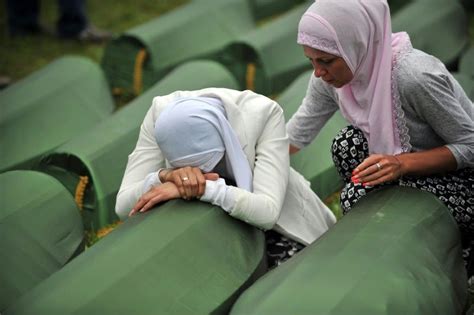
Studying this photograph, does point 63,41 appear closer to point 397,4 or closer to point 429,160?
point 397,4

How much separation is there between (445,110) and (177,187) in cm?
87

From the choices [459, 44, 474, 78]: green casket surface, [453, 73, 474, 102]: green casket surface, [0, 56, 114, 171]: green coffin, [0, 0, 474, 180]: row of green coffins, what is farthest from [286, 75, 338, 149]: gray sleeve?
[459, 44, 474, 78]: green casket surface

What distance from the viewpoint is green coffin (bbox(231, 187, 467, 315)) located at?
2.37m

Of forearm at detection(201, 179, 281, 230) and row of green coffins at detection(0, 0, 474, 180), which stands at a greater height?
forearm at detection(201, 179, 281, 230)

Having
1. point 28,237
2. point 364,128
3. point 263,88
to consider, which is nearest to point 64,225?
point 28,237

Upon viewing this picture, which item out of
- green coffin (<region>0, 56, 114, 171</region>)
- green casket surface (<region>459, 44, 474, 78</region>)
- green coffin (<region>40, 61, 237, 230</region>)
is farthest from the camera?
green casket surface (<region>459, 44, 474, 78</region>)

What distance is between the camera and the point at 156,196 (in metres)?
2.85

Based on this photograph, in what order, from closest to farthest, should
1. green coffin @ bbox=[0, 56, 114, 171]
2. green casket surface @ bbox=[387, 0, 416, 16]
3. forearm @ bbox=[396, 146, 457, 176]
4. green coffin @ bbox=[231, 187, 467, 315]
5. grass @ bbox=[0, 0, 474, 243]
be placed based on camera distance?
green coffin @ bbox=[231, 187, 467, 315], forearm @ bbox=[396, 146, 457, 176], green coffin @ bbox=[0, 56, 114, 171], green casket surface @ bbox=[387, 0, 416, 16], grass @ bbox=[0, 0, 474, 243]

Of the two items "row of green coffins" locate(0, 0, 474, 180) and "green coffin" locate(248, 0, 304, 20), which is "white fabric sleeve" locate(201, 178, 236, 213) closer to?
"row of green coffins" locate(0, 0, 474, 180)

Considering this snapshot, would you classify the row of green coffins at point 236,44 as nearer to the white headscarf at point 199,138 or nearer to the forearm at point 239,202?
the white headscarf at point 199,138

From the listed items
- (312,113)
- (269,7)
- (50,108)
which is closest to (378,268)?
(312,113)

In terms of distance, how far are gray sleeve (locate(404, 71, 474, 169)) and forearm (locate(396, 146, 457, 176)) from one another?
0.02 m

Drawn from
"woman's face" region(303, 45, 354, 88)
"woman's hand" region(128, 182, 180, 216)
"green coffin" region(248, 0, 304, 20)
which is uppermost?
"woman's face" region(303, 45, 354, 88)

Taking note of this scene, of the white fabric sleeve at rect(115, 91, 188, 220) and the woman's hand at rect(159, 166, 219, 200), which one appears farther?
the white fabric sleeve at rect(115, 91, 188, 220)
